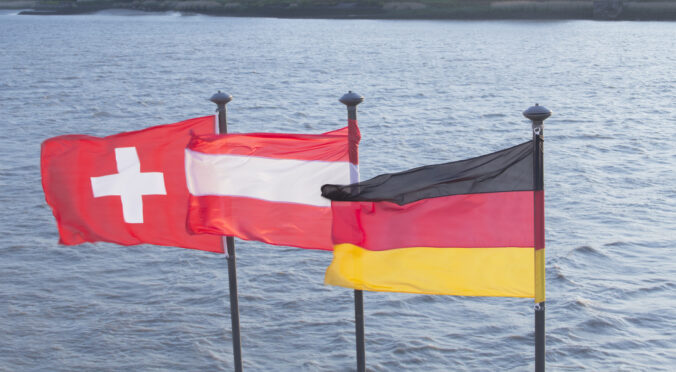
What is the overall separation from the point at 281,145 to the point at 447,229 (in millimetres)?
1787

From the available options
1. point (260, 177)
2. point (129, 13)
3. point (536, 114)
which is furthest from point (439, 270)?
point (129, 13)

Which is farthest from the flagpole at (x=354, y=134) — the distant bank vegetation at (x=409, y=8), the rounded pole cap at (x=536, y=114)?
the distant bank vegetation at (x=409, y=8)

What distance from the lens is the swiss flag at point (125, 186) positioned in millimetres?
8992

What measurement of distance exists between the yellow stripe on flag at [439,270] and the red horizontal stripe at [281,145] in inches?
35.1

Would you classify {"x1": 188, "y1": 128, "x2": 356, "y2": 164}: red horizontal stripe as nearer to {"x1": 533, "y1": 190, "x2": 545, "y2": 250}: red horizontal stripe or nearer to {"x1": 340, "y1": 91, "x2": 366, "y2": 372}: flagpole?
{"x1": 340, "y1": 91, "x2": 366, "y2": 372}: flagpole

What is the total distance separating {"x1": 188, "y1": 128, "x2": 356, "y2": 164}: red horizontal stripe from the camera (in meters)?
8.16

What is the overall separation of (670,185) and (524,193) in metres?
16.4

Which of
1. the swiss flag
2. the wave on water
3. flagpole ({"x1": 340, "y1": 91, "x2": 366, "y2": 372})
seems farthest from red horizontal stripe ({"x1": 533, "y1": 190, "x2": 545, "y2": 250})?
the wave on water

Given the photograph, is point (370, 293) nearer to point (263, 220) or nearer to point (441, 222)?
point (263, 220)

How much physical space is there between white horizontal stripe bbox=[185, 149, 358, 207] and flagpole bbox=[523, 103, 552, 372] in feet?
5.75

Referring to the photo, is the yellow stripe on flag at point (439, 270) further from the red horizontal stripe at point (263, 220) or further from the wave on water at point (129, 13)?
the wave on water at point (129, 13)

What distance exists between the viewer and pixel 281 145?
8445 mm

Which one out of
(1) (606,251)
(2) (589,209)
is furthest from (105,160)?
(2) (589,209)

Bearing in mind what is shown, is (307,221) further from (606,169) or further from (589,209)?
(606,169)
